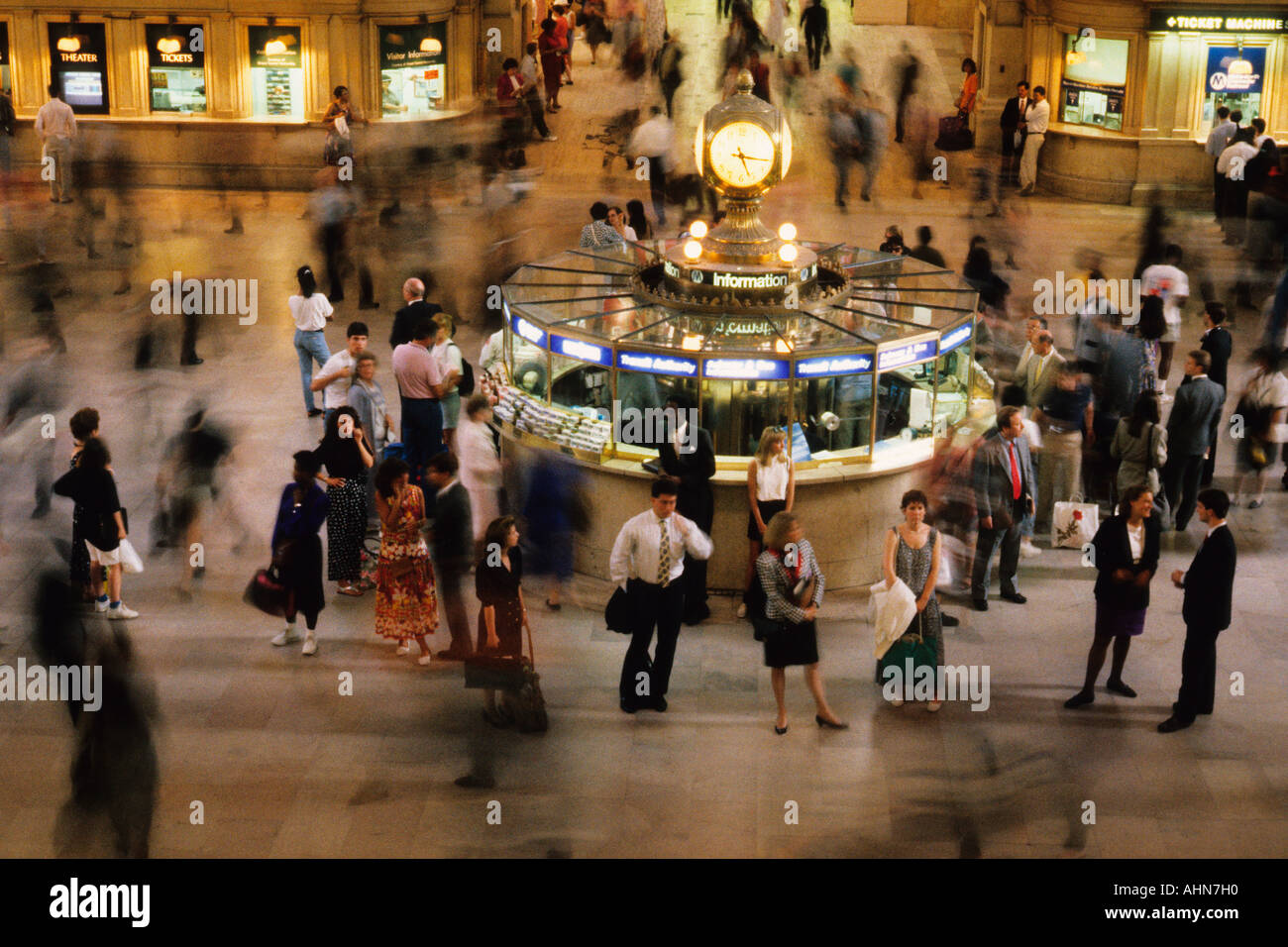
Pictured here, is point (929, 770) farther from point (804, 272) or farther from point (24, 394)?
point (24, 394)

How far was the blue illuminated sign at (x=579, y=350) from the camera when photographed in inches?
516

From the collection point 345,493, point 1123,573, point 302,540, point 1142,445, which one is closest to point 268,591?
point 302,540

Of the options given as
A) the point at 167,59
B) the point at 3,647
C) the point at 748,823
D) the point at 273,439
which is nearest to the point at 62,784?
the point at 3,647

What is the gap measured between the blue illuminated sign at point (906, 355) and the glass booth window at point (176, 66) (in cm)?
1595

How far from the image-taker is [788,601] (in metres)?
10.8

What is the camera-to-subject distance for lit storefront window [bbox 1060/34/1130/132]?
2497 centimetres

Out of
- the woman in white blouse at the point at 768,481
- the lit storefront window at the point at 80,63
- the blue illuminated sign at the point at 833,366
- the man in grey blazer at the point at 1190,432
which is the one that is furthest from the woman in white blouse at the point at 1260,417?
the lit storefront window at the point at 80,63

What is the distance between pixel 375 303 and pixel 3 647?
910cm

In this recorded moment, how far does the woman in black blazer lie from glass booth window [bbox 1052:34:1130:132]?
1503 centimetres

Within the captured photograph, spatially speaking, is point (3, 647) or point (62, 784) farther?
point (3, 647)

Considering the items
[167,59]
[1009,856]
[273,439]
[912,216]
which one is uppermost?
[167,59]

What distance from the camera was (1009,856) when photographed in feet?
31.7

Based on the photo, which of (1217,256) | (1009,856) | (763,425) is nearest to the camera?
(1009,856)

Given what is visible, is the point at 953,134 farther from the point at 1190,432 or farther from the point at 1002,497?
the point at 1002,497
